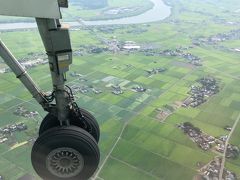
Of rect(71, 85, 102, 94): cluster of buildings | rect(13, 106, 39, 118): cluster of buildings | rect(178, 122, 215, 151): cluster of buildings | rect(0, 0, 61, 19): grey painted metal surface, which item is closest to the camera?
rect(0, 0, 61, 19): grey painted metal surface

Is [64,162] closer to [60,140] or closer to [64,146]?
[64,146]

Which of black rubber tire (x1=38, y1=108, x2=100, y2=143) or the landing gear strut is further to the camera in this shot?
black rubber tire (x1=38, y1=108, x2=100, y2=143)

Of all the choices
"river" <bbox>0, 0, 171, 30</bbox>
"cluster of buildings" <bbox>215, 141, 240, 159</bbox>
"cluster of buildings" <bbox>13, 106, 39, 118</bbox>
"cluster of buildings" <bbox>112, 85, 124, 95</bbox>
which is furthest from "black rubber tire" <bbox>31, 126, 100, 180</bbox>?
"river" <bbox>0, 0, 171, 30</bbox>

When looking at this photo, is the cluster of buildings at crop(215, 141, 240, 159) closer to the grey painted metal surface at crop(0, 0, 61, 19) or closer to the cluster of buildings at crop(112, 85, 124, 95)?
the cluster of buildings at crop(112, 85, 124, 95)

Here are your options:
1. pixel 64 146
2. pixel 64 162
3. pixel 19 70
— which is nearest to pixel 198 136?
pixel 64 162

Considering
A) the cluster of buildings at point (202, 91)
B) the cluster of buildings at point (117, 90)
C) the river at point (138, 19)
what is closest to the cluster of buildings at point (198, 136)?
the cluster of buildings at point (202, 91)

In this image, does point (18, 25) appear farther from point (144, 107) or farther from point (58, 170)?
point (58, 170)
